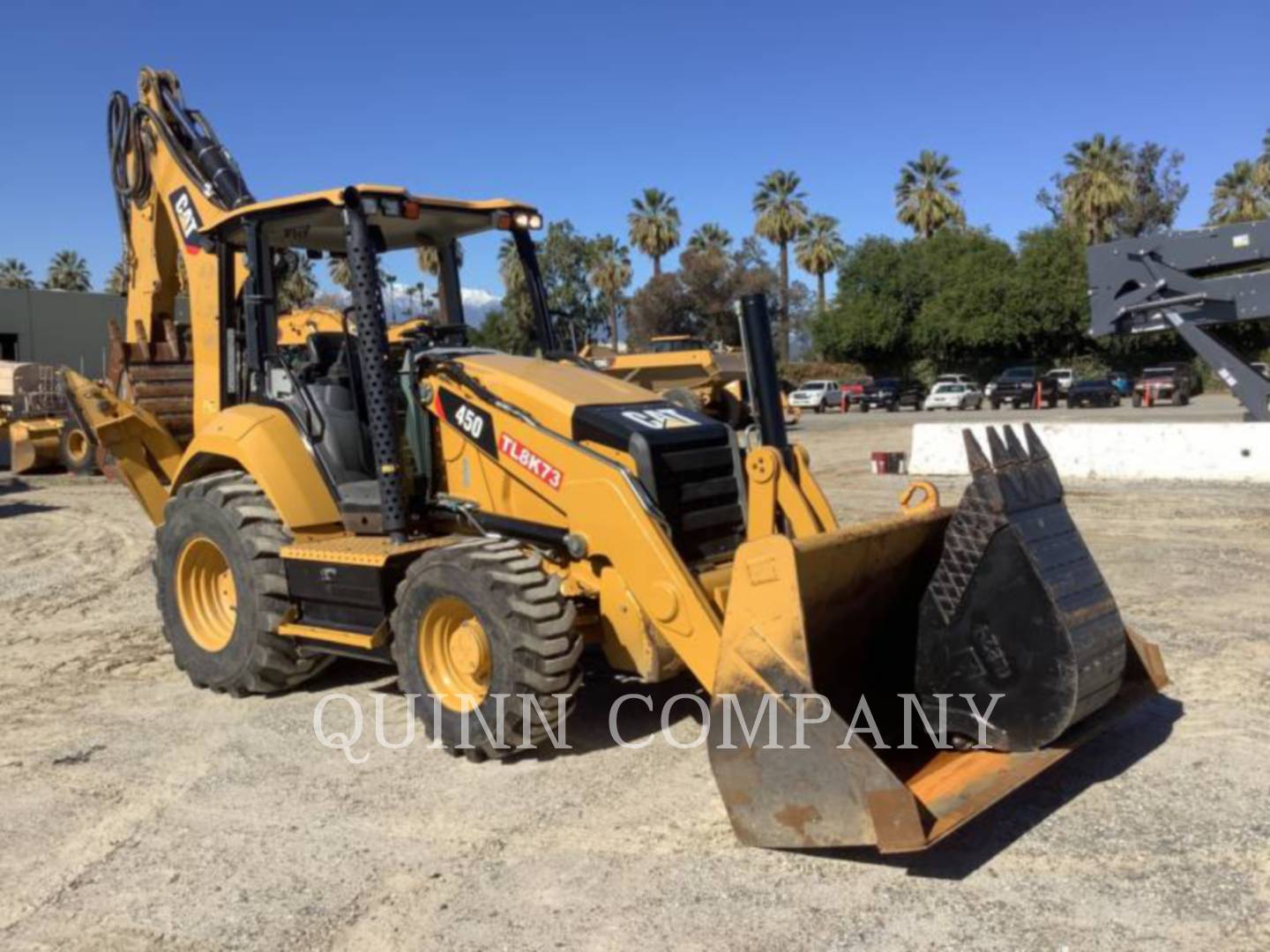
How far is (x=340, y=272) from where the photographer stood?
6.52 meters

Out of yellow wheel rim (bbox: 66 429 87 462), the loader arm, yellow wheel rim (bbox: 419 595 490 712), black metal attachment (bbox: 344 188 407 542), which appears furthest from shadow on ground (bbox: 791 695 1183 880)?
yellow wheel rim (bbox: 66 429 87 462)

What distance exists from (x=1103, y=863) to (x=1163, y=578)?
5.62 m

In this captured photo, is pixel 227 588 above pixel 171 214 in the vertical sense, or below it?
below

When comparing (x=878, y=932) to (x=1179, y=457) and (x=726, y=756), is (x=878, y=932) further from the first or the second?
(x=1179, y=457)

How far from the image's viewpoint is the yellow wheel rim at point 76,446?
1958 cm

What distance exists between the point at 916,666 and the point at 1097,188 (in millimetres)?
55935

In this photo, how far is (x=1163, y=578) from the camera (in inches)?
349

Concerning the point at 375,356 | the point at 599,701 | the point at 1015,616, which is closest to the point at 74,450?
the point at 375,356

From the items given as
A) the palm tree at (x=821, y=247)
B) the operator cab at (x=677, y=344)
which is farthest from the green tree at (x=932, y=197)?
the operator cab at (x=677, y=344)

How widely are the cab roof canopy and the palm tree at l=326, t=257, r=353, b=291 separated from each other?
0.35 ft

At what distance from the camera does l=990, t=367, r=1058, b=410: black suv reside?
41719 mm

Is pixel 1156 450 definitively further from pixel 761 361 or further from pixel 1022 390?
pixel 1022 390

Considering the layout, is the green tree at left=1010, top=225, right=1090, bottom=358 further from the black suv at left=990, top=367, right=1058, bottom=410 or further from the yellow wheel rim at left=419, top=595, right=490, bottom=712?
the yellow wheel rim at left=419, top=595, right=490, bottom=712

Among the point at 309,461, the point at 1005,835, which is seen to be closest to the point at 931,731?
the point at 1005,835
